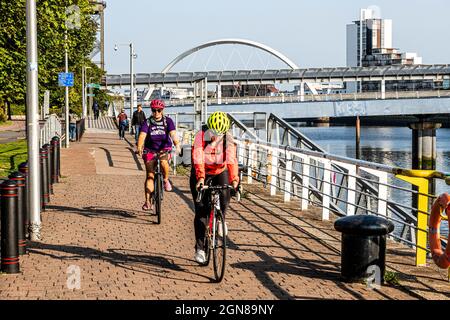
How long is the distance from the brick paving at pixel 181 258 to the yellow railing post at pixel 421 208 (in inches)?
8.1

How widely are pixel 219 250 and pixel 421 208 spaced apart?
2491 mm

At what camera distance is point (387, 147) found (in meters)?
92.5

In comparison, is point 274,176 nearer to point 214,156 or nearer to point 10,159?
point 214,156

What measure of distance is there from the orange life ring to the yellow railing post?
53 cm

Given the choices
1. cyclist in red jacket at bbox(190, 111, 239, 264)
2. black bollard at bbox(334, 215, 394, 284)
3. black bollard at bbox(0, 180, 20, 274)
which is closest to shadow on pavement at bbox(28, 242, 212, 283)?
cyclist in red jacket at bbox(190, 111, 239, 264)

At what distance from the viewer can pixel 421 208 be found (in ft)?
30.7

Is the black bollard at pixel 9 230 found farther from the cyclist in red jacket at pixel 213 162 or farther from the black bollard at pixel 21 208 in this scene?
the cyclist in red jacket at pixel 213 162

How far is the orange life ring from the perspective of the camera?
8.26 m

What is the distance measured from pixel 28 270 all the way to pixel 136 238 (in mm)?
2489

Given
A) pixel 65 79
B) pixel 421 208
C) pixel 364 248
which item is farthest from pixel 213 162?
pixel 65 79

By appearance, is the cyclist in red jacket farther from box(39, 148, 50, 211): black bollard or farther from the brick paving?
box(39, 148, 50, 211): black bollard

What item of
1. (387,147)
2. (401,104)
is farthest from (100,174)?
(387,147)

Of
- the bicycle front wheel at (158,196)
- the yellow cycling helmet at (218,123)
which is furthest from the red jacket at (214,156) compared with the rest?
the bicycle front wheel at (158,196)
